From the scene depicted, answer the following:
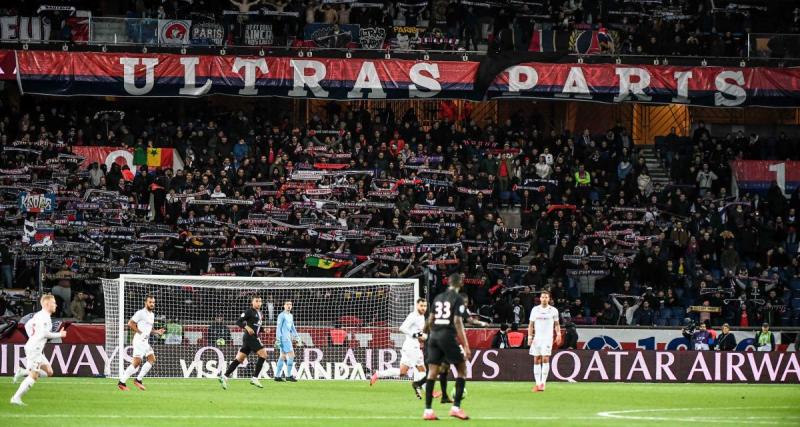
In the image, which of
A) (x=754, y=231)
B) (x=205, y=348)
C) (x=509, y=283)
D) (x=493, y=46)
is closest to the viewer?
(x=205, y=348)

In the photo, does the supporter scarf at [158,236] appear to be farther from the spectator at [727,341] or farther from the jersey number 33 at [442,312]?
the jersey number 33 at [442,312]

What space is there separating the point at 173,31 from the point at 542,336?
62.8 ft

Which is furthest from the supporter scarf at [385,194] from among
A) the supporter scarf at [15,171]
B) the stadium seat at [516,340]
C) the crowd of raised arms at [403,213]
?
the supporter scarf at [15,171]

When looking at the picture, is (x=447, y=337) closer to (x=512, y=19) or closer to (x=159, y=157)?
(x=159, y=157)

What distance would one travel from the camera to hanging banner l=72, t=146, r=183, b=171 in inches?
1556

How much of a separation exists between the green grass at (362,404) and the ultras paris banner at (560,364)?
6.45ft

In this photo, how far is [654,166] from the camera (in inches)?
1758

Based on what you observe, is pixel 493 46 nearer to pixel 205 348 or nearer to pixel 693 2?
pixel 693 2

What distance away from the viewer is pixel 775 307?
118 ft

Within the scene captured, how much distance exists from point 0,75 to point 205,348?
12.8 m

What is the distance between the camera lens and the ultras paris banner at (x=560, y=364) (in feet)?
100

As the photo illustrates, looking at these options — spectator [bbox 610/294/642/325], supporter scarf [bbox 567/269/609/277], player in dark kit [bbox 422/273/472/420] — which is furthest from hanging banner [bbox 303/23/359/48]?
player in dark kit [bbox 422/273/472/420]

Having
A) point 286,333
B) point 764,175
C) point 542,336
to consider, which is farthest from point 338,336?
point 764,175

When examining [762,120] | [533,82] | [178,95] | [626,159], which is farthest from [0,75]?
[762,120]
